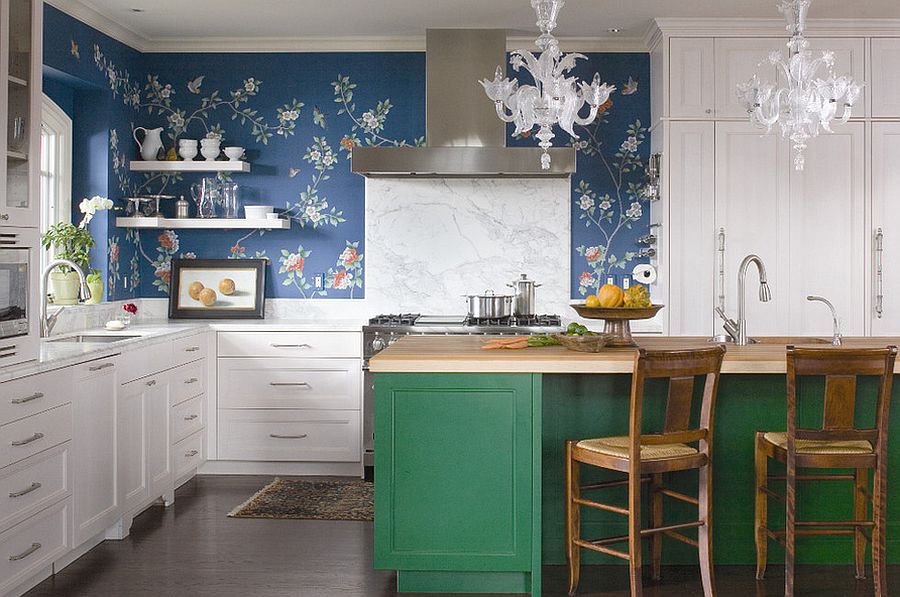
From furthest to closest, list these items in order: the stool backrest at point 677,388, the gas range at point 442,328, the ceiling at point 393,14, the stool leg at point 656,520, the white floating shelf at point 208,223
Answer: the white floating shelf at point 208,223, the gas range at point 442,328, the ceiling at point 393,14, the stool leg at point 656,520, the stool backrest at point 677,388

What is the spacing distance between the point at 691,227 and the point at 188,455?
3041 mm

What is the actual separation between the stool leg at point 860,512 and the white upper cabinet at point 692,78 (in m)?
2.58

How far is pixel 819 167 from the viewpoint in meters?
5.79

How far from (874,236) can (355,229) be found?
9.99ft

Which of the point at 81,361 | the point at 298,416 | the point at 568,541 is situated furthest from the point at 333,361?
the point at 568,541

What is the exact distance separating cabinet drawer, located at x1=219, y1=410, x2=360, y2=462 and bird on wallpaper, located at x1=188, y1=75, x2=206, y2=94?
6.71 feet

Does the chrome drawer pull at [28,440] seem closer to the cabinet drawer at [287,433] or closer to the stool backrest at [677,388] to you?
the stool backrest at [677,388]

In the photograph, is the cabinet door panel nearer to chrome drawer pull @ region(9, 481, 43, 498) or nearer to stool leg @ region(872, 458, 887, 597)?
stool leg @ region(872, 458, 887, 597)

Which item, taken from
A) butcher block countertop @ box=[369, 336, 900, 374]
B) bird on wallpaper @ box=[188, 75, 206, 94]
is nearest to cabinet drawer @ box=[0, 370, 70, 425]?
butcher block countertop @ box=[369, 336, 900, 374]

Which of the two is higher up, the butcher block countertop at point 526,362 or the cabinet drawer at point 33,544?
the butcher block countertop at point 526,362

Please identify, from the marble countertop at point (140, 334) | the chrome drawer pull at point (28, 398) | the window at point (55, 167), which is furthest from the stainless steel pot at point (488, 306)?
the chrome drawer pull at point (28, 398)

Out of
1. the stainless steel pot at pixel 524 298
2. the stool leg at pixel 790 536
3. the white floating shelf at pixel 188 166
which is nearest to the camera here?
the stool leg at pixel 790 536

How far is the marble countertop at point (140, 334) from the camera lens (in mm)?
3721

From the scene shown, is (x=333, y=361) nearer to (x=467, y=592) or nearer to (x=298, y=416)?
(x=298, y=416)
